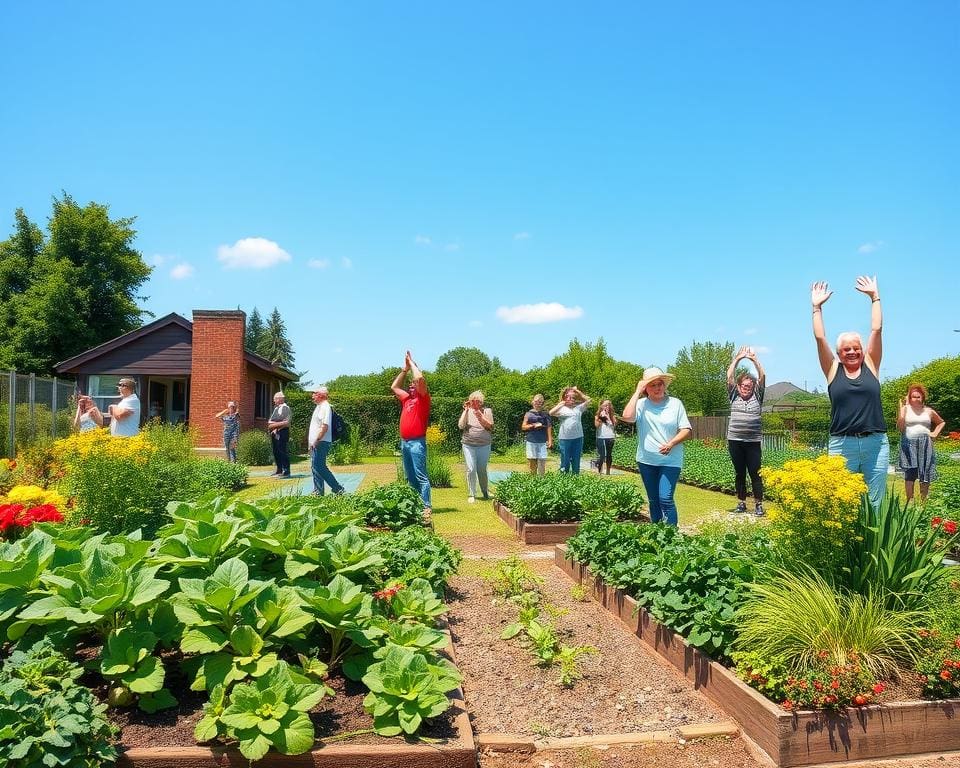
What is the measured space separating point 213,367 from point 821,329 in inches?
712

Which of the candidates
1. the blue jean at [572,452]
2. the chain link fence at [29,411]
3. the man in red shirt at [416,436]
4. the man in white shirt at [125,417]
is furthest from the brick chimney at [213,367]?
the man in red shirt at [416,436]

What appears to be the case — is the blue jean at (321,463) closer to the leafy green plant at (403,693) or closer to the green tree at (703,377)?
the leafy green plant at (403,693)

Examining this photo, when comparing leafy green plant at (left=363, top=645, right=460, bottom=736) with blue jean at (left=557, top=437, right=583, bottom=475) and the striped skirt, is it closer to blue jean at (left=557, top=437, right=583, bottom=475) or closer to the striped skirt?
blue jean at (left=557, top=437, right=583, bottom=475)

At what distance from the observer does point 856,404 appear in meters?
5.31

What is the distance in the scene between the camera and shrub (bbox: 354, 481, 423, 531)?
6.84 metres

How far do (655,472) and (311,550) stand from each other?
149 inches

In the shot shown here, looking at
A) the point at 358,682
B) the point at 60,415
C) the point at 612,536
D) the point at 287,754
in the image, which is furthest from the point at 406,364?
the point at 60,415

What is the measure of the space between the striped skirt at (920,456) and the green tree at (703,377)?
32.2m

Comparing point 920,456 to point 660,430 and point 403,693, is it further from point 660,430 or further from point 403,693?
point 403,693

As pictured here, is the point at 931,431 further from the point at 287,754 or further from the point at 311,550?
the point at 287,754

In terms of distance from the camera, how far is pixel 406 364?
833 cm

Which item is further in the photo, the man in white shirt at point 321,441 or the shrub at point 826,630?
the man in white shirt at point 321,441

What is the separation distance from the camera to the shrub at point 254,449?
1845cm

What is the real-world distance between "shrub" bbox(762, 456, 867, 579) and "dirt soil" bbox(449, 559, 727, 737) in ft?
3.35
